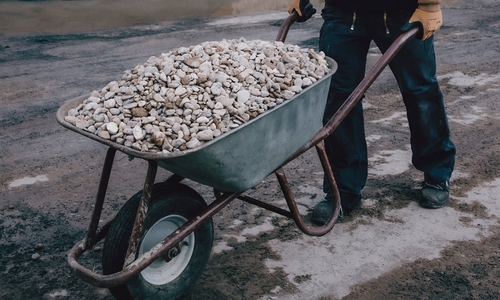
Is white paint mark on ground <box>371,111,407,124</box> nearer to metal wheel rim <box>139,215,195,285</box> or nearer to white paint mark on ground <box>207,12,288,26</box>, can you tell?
metal wheel rim <box>139,215,195,285</box>

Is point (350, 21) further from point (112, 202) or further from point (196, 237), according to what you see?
point (112, 202)

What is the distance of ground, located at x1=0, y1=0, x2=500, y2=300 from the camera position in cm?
240

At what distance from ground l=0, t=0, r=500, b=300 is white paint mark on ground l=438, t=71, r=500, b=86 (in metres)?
0.03

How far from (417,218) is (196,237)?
51.1 inches

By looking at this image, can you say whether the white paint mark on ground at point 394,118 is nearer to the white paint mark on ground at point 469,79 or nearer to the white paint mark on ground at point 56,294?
the white paint mark on ground at point 469,79

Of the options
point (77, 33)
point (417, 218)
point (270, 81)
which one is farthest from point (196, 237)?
point (77, 33)

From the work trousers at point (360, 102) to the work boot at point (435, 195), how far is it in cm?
3

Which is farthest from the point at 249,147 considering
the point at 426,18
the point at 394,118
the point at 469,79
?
the point at 469,79

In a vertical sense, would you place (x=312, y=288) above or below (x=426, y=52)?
below

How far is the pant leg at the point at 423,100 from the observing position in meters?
2.77

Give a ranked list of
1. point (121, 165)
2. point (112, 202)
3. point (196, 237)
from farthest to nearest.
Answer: point (121, 165) → point (112, 202) → point (196, 237)

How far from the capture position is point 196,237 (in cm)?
224

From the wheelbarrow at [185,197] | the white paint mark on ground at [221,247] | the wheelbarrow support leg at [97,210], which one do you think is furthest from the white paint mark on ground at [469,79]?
the wheelbarrow support leg at [97,210]

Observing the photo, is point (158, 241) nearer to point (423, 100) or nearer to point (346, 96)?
point (346, 96)
